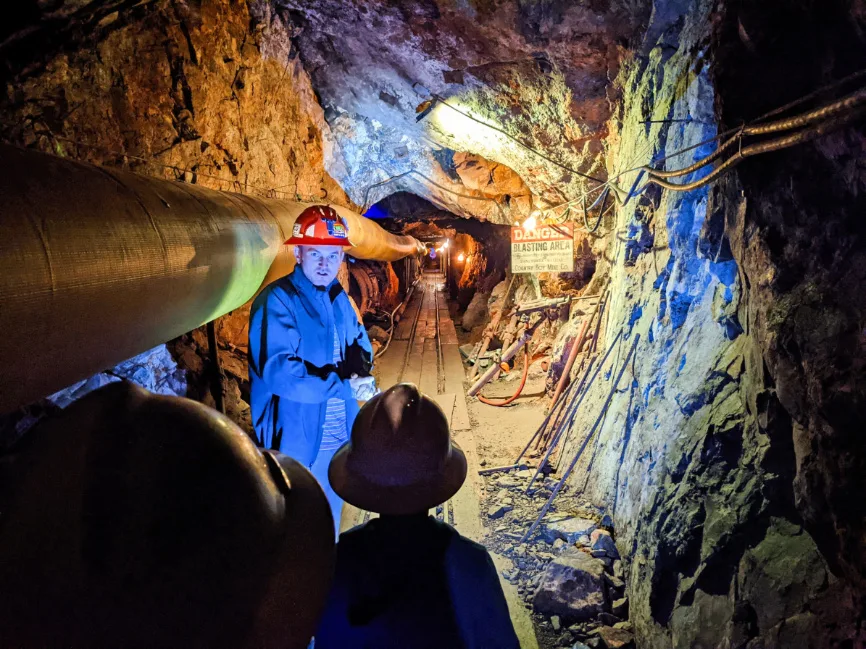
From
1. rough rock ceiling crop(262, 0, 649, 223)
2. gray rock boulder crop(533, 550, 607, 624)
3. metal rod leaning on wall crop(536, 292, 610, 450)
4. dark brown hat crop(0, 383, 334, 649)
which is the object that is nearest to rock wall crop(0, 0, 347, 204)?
rough rock ceiling crop(262, 0, 649, 223)

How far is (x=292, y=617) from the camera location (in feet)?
3.11

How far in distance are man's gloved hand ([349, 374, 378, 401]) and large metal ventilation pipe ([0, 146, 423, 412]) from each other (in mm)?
1345

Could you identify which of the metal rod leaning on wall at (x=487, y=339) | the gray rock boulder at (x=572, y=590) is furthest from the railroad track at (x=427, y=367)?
the gray rock boulder at (x=572, y=590)

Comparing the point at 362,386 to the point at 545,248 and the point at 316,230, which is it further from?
the point at 545,248

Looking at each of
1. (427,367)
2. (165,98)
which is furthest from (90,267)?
(427,367)

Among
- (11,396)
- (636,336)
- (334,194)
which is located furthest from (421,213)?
(11,396)

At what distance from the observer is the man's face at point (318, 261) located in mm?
3592

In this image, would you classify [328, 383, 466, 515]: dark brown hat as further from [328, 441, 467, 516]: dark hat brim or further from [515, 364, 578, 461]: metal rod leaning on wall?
[515, 364, 578, 461]: metal rod leaning on wall

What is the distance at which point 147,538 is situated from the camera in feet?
2.68

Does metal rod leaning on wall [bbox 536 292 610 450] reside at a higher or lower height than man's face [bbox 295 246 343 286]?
lower

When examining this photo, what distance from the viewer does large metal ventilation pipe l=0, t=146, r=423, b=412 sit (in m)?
1.43

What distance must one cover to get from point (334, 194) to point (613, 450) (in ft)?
25.9

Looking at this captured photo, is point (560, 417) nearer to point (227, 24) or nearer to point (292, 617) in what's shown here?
point (292, 617)

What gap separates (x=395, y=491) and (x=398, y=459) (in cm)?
12
